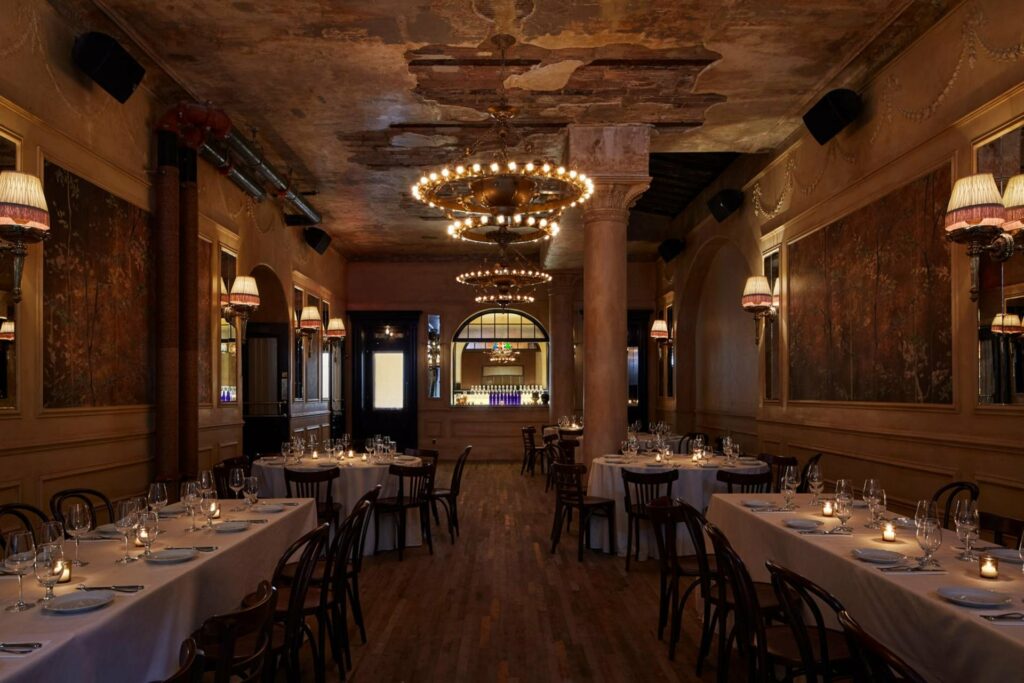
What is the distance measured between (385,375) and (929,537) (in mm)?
14573

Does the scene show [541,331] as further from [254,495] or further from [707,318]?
[254,495]

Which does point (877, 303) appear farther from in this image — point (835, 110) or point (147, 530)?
point (147, 530)

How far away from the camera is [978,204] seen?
4.61m

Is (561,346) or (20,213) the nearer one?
(20,213)

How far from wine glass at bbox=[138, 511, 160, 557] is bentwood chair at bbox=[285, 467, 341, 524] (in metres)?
2.10

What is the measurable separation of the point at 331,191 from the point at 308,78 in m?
4.38

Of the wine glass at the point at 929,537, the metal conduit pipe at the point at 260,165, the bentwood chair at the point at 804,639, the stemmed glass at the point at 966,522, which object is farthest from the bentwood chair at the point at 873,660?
the metal conduit pipe at the point at 260,165

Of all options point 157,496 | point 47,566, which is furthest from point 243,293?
point 47,566

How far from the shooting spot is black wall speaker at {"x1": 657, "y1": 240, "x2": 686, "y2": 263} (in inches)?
539

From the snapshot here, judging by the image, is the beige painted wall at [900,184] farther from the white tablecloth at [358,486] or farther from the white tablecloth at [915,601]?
the white tablecloth at [358,486]

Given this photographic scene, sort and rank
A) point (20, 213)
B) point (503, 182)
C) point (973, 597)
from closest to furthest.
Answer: point (973, 597) < point (20, 213) < point (503, 182)

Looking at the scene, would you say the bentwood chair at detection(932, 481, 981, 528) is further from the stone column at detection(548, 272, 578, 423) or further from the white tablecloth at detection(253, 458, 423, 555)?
the stone column at detection(548, 272, 578, 423)

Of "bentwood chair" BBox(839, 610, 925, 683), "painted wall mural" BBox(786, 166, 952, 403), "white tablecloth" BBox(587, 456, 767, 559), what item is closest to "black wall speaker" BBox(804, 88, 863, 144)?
"painted wall mural" BBox(786, 166, 952, 403)

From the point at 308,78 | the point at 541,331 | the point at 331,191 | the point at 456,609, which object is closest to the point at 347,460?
the point at 456,609
